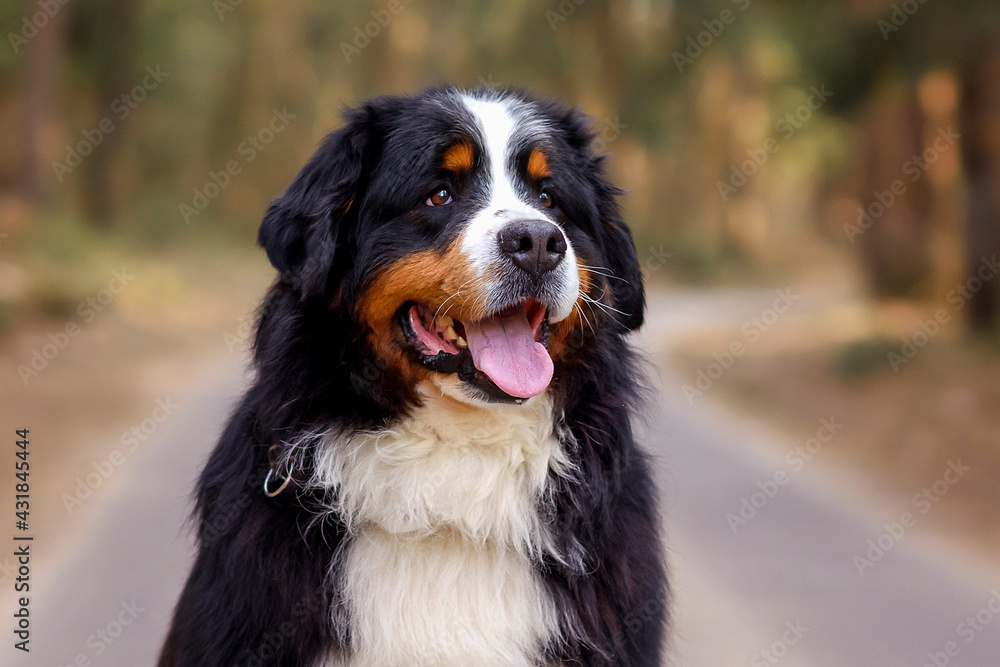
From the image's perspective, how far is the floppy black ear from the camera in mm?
3490

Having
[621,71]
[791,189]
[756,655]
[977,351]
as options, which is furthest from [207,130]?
[756,655]

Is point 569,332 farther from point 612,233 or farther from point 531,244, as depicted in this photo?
point 612,233

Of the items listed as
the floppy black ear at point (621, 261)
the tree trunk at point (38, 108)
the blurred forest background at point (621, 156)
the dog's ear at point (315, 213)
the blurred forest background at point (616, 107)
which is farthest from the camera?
the tree trunk at point (38, 108)

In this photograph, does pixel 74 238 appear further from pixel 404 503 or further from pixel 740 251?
pixel 740 251

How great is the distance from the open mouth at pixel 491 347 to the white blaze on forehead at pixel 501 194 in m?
0.11

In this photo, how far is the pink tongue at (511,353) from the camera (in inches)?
118

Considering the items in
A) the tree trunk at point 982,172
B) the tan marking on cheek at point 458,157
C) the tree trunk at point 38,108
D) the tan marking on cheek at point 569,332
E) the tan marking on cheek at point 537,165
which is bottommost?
the tree trunk at point 38,108

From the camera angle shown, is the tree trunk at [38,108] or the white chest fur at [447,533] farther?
the tree trunk at [38,108]

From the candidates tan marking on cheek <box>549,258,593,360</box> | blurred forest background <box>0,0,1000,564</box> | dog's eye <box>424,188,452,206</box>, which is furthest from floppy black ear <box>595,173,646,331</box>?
dog's eye <box>424,188,452,206</box>

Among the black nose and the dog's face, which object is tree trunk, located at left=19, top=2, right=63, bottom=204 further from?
the black nose

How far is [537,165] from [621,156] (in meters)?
26.0

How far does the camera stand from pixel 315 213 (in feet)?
10.1

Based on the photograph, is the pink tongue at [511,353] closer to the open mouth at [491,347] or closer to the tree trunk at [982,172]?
the open mouth at [491,347]

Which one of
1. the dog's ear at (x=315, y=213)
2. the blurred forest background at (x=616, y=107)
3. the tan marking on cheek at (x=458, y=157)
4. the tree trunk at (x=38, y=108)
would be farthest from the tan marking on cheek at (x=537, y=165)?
the tree trunk at (x=38, y=108)
